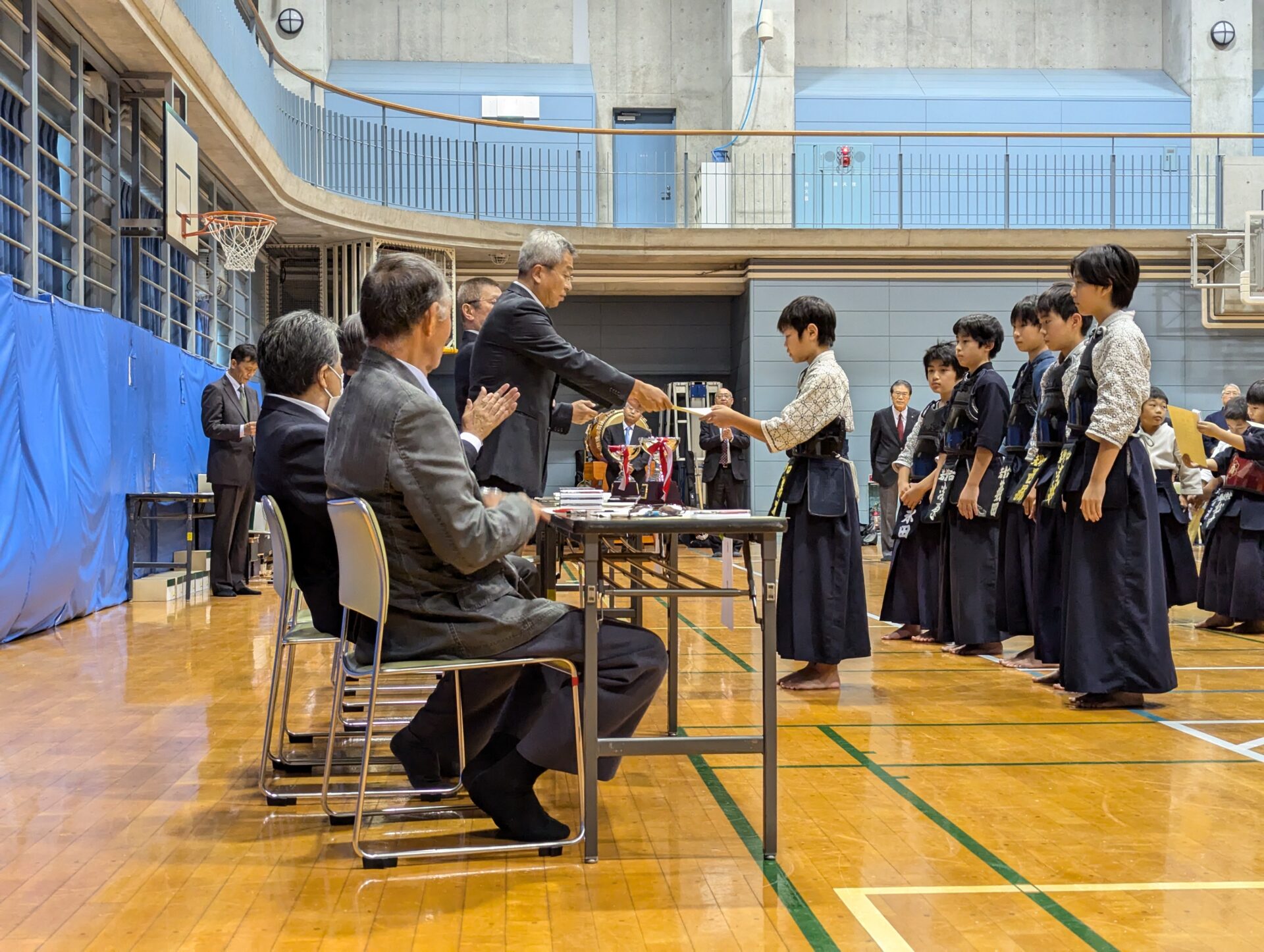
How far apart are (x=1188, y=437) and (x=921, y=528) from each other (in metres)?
3.98

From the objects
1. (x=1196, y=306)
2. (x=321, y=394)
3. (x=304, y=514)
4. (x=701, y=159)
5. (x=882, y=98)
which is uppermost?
(x=882, y=98)

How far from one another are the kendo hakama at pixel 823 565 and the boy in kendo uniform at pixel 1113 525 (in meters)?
0.74

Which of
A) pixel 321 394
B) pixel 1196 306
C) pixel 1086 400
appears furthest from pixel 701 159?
pixel 321 394

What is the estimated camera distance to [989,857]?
262cm

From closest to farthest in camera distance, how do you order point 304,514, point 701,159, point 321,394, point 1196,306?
1. point 304,514
2. point 321,394
3. point 1196,306
4. point 701,159

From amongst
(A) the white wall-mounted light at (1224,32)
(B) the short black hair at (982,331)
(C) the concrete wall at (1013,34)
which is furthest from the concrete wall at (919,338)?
(B) the short black hair at (982,331)

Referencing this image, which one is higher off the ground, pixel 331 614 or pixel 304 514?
pixel 304 514

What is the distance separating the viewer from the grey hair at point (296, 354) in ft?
11.0

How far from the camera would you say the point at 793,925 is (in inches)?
87.6

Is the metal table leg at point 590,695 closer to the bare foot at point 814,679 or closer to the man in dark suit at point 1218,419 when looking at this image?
the bare foot at point 814,679

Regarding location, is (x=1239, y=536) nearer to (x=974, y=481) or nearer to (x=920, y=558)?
(x=920, y=558)

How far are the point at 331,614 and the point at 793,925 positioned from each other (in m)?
1.46

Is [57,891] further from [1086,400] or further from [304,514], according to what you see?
[1086,400]

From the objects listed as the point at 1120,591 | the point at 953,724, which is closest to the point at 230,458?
the point at 953,724
